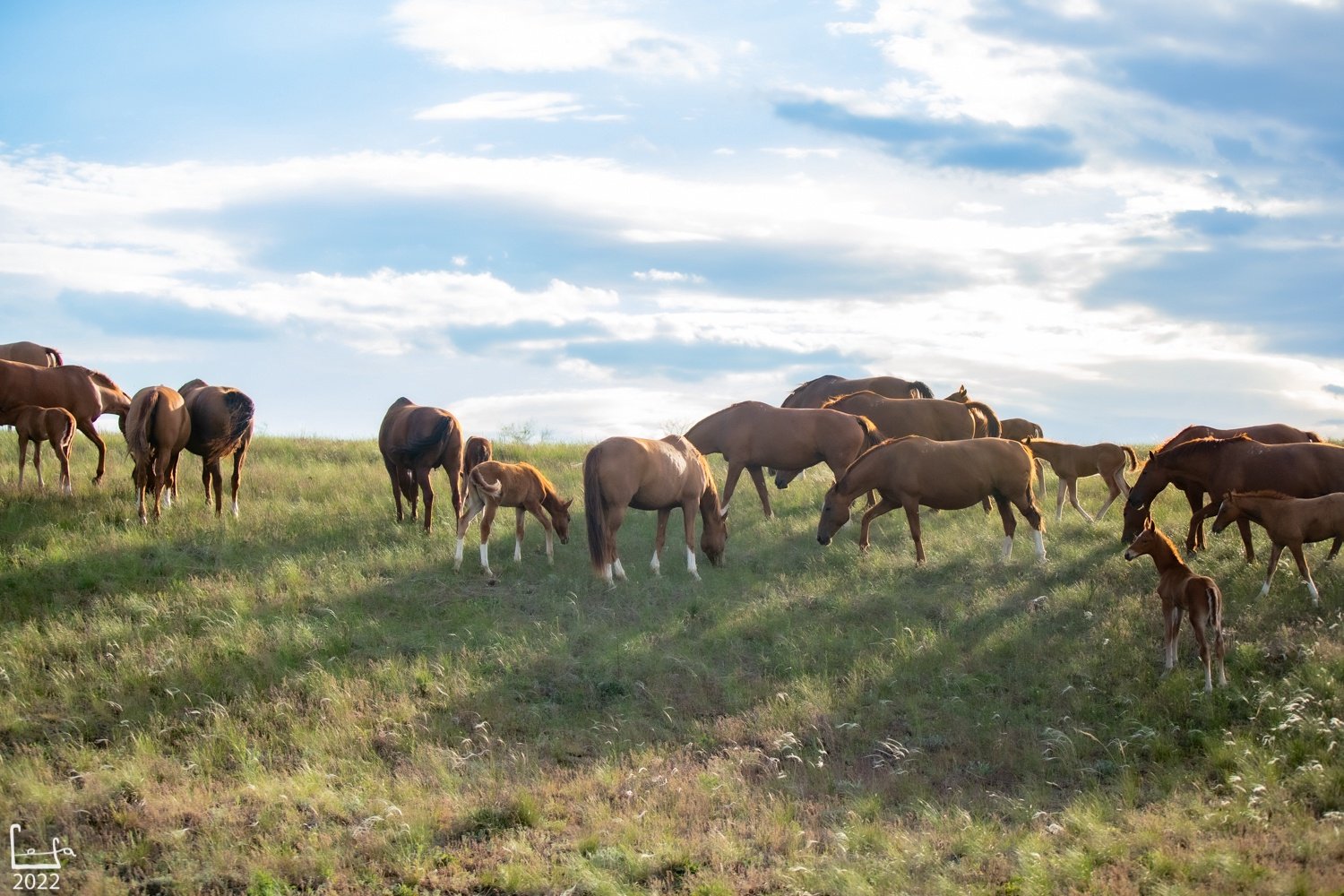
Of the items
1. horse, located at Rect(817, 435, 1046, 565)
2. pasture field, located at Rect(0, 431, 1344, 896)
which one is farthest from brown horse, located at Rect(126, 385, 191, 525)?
horse, located at Rect(817, 435, 1046, 565)

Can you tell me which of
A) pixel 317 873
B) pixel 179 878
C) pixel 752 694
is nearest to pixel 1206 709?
pixel 752 694

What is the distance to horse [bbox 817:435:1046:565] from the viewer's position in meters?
16.8

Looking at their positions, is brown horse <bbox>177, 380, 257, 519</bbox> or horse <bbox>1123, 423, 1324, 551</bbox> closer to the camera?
horse <bbox>1123, 423, 1324, 551</bbox>

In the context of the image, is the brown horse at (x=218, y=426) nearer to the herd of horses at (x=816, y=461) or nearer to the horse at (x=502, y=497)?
the herd of horses at (x=816, y=461)

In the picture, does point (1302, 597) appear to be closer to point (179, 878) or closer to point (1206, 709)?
point (1206, 709)

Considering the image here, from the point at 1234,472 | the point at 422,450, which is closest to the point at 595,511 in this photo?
the point at 422,450

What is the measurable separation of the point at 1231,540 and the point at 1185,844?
31.5ft

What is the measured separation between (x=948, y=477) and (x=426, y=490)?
8028 mm

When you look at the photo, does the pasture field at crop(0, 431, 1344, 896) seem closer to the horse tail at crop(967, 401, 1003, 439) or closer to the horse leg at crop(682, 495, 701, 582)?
the horse leg at crop(682, 495, 701, 582)

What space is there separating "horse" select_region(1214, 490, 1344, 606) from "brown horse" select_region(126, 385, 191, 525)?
50.1 feet

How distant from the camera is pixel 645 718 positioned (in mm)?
12117

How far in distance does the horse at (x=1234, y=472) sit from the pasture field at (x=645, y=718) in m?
0.84

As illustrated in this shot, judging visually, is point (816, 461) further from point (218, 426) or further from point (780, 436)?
point (218, 426)

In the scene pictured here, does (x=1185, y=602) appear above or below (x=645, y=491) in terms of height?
below
